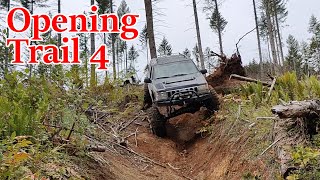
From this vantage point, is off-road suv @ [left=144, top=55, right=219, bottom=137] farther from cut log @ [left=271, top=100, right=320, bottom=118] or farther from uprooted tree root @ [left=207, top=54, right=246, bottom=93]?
cut log @ [left=271, top=100, right=320, bottom=118]

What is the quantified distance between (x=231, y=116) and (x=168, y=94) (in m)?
1.78

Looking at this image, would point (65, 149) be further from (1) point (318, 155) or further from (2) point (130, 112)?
(2) point (130, 112)

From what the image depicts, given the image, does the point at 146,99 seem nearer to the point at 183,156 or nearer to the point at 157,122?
the point at 157,122

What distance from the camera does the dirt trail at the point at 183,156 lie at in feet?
19.7

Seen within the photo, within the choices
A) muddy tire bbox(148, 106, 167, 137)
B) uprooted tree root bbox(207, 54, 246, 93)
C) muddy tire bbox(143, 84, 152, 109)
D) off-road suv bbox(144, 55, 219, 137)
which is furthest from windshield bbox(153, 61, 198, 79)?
uprooted tree root bbox(207, 54, 246, 93)

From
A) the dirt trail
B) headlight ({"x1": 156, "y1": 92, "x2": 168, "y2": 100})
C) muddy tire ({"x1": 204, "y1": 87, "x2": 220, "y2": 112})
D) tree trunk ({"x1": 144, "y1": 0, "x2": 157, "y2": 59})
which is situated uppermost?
tree trunk ({"x1": 144, "y1": 0, "x2": 157, "y2": 59})

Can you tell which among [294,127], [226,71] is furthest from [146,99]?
[294,127]

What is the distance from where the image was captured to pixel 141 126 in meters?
10.6

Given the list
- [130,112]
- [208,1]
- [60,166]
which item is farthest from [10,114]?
[208,1]

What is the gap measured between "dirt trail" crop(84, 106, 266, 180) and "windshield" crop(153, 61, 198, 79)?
4.08 feet

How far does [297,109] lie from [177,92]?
14.4 feet

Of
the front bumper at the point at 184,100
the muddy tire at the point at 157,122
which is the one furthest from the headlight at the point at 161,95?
the muddy tire at the point at 157,122

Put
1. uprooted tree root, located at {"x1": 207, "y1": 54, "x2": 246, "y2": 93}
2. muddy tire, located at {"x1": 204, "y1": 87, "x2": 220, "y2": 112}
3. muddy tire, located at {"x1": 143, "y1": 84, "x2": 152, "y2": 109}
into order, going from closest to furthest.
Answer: muddy tire, located at {"x1": 204, "y1": 87, "x2": 220, "y2": 112} → muddy tire, located at {"x1": 143, "y1": 84, "x2": 152, "y2": 109} → uprooted tree root, located at {"x1": 207, "y1": 54, "x2": 246, "y2": 93}

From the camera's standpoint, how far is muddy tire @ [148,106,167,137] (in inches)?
357
